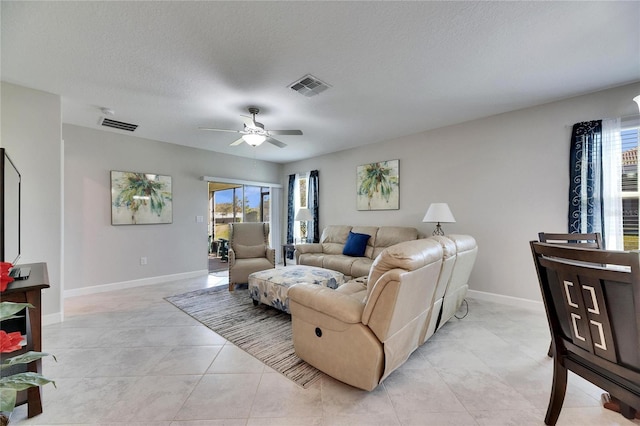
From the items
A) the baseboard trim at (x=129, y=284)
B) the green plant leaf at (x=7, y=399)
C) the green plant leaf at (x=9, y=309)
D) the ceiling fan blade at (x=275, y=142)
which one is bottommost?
the baseboard trim at (x=129, y=284)

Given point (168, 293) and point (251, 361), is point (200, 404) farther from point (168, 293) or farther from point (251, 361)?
point (168, 293)

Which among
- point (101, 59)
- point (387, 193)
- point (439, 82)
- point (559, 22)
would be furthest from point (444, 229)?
point (101, 59)

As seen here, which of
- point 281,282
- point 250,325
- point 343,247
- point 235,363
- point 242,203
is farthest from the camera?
point 242,203

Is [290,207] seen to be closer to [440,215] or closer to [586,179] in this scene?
[440,215]

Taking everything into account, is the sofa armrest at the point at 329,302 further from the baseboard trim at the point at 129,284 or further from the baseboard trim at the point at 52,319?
the baseboard trim at the point at 129,284

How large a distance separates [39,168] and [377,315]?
3.80 metres

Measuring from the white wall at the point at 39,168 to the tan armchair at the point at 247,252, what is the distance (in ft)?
6.47

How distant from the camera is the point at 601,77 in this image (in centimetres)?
253

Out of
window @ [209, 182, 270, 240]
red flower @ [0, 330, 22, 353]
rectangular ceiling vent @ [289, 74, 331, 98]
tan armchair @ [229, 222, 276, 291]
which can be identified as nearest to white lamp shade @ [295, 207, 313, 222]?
tan armchair @ [229, 222, 276, 291]

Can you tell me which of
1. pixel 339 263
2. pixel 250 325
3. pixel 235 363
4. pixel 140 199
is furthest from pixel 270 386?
pixel 140 199

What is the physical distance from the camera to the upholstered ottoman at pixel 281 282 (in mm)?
2903

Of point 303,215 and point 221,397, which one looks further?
point 303,215

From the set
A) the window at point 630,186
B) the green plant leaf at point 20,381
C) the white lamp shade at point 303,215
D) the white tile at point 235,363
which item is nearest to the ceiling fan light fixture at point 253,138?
the white tile at point 235,363

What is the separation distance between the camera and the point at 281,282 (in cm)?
295
